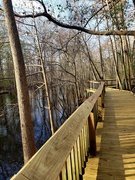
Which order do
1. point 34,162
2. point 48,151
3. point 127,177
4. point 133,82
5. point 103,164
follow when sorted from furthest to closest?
point 133,82 → point 103,164 → point 127,177 → point 48,151 → point 34,162

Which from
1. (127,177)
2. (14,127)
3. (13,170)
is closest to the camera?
(127,177)

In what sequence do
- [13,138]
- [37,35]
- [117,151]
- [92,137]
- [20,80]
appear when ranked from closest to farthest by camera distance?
[92,137]
[117,151]
[20,80]
[37,35]
[13,138]

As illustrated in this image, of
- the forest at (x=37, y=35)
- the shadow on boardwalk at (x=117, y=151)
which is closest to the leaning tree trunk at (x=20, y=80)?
the forest at (x=37, y=35)

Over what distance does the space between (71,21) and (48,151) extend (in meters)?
9.65

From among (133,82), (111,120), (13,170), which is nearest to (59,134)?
(111,120)

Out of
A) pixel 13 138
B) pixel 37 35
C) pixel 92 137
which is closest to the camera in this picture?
pixel 92 137

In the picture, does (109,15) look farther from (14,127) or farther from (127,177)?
(14,127)

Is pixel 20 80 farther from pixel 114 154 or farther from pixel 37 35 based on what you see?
pixel 37 35

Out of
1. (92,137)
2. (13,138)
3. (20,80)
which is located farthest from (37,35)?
(92,137)

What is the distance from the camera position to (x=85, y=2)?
8953 mm

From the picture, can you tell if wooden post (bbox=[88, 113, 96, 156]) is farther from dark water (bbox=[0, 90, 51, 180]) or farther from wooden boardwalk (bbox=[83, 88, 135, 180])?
dark water (bbox=[0, 90, 51, 180])

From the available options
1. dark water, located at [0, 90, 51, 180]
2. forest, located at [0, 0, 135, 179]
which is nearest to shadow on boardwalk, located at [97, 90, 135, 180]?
forest, located at [0, 0, 135, 179]

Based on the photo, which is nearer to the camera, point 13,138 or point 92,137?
point 92,137

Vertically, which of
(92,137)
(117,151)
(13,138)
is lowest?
(13,138)
